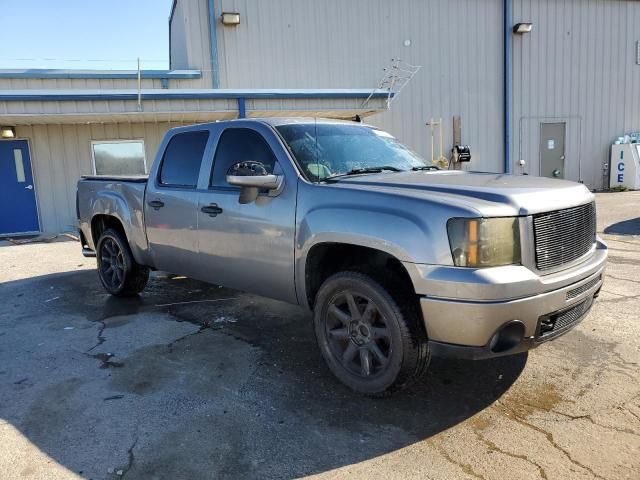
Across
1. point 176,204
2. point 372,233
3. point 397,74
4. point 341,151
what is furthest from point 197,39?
point 372,233

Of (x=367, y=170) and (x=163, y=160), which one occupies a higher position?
(x=163, y=160)

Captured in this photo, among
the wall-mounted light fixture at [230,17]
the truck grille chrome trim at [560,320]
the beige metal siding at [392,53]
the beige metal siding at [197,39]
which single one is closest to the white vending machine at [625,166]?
the beige metal siding at [392,53]

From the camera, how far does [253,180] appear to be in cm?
380

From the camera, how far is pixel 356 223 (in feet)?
10.9

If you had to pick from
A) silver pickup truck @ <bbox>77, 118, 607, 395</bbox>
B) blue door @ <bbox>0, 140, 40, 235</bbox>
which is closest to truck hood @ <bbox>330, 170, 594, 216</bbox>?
silver pickup truck @ <bbox>77, 118, 607, 395</bbox>

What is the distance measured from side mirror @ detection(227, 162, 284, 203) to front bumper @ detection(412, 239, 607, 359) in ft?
4.82

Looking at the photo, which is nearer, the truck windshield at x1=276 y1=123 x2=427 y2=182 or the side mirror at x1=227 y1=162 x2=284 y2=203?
the side mirror at x1=227 y1=162 x2=284 y2=203

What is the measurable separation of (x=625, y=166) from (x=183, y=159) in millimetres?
Answer: 17786

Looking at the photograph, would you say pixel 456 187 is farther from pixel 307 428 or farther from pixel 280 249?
pixel 307 428

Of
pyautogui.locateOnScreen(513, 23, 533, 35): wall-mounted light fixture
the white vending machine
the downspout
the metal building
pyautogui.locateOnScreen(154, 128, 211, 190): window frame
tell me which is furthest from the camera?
the white vending machine

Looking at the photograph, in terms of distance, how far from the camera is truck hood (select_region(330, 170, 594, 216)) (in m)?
3.01

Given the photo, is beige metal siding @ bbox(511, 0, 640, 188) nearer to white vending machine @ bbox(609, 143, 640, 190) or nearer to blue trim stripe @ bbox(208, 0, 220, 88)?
white vending machine @ bbox(609, 143, 640, 190)

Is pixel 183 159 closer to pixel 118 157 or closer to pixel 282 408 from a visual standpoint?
pixel 282 408

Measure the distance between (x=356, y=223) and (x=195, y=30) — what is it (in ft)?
41.2
